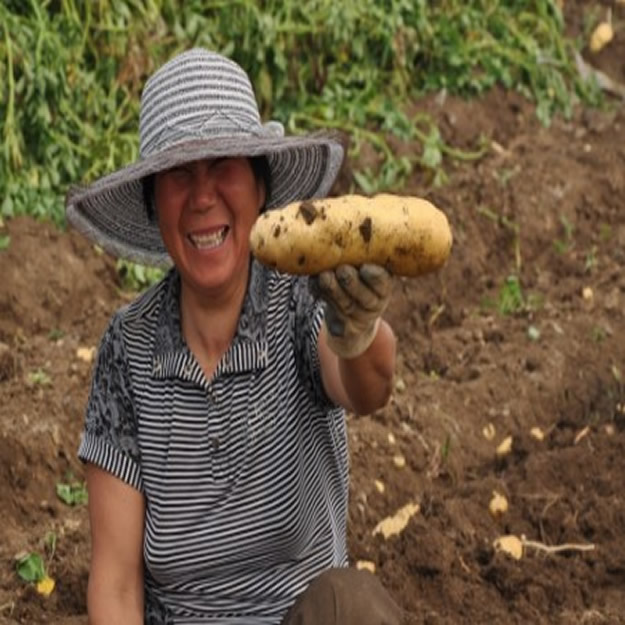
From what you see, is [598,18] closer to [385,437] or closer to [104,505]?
[385,437]

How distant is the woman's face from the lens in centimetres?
252

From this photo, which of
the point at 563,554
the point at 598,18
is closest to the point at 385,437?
the point at 563,554

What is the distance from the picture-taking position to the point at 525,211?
16.9ft

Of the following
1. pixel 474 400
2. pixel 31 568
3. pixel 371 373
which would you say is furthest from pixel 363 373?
pixel 474 400

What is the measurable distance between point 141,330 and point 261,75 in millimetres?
2887

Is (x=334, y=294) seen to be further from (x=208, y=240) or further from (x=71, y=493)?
(x=71, y=493)

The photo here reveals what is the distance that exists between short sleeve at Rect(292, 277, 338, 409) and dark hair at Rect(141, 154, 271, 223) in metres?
0.17

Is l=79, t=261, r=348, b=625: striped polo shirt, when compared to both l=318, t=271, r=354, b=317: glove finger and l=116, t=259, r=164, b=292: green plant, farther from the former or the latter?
l=116, t=259, r=164, b=292: green plant

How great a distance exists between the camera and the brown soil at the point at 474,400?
3457mm

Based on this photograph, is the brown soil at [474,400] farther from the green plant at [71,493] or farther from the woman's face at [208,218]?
the woman's face at [208,218]

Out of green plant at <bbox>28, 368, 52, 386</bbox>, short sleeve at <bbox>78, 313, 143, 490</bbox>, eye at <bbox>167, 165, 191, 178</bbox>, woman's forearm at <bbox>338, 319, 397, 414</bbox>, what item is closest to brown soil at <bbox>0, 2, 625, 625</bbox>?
green plant at <bbox>28, 368, 52, 386</bbox>

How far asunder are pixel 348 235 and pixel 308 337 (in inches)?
14.7

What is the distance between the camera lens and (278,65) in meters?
5.46

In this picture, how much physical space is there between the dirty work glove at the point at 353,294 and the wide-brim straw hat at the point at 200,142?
0.36 meters
